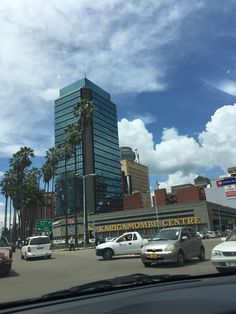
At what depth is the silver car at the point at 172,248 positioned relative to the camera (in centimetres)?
1869

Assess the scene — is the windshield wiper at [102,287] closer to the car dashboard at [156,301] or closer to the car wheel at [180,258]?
the car dashboard at [156,301]

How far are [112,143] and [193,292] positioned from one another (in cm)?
9390

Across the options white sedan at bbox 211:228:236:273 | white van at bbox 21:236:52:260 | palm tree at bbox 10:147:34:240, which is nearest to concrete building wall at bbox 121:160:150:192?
palm tree at bbox 10:147:34:240

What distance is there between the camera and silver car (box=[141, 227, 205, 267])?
1869 cm

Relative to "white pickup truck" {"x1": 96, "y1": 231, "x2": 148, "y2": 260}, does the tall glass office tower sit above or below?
above

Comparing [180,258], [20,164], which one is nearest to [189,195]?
[20,164]

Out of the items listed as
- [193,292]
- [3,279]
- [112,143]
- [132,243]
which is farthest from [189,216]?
[193,292]

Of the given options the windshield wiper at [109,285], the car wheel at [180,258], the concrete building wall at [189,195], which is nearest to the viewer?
the windshield wiper at [109,285]

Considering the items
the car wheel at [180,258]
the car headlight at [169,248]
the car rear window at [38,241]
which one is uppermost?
the car rear window at [38,241]

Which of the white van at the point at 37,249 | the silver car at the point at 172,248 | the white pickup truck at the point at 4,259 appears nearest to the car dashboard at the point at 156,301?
the silver car at the point at 172,248

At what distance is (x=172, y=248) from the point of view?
18.8 metres

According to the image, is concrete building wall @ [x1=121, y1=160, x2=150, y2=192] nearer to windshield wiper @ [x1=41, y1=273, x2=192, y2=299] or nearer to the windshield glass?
the windshield glass

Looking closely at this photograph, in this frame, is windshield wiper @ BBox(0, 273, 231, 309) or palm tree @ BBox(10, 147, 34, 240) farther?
palm tree @ BBox(10, 147, 34, 240)

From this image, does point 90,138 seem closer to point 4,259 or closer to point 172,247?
point 4,259
